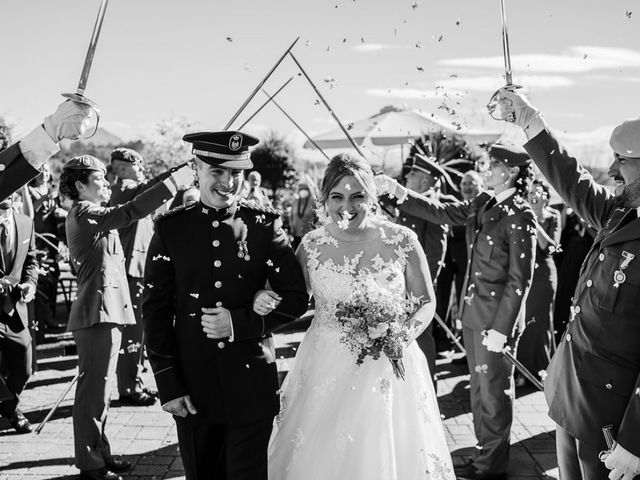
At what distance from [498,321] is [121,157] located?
4478mm

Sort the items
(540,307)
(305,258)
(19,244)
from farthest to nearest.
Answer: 1. (540,307)
2. (19,244)
3. (305,258)

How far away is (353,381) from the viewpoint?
363cm

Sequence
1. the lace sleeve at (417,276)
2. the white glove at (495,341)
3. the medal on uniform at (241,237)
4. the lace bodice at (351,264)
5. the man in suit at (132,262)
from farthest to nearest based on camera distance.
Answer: the man in suit at (132,262), the white glove at (495,341), the lace sleeve at (417,276), the lace bodice at (351,264), the medal on uniform at (241,237)

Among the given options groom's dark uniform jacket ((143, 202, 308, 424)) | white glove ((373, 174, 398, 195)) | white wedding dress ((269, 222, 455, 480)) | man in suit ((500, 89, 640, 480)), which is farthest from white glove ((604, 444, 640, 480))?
white glove ((373, 174, 398, 195))

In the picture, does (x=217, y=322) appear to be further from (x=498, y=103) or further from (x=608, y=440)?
(x=608, y=440)

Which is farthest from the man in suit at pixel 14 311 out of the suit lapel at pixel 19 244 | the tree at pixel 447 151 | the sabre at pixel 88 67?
the tree at pixel 447 151

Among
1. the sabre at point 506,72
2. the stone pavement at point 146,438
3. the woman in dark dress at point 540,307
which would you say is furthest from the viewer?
the woman in dark dress at point 540,307

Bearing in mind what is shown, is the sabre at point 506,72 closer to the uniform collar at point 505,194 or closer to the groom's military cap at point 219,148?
the groom's military cap at point 219,148

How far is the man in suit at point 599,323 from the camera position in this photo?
2.77 metres

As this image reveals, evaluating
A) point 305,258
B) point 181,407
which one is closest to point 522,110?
point 305,258

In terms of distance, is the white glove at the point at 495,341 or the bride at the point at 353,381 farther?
the white glove at the point at 495,341

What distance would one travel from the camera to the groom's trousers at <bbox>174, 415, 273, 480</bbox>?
10.5 feet

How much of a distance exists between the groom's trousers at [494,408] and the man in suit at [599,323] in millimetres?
1394

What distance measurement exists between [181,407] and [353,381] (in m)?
1.03
